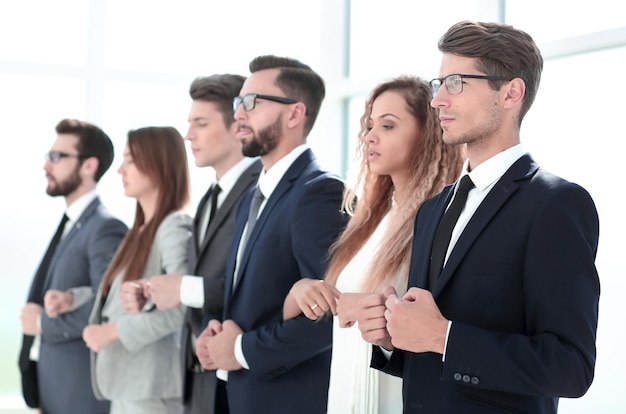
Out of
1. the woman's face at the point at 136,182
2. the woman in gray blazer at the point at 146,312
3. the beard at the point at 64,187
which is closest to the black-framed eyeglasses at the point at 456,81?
the woman in gray blazer at the point at 146,312

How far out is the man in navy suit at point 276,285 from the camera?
2.98 meters

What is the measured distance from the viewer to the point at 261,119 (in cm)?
350

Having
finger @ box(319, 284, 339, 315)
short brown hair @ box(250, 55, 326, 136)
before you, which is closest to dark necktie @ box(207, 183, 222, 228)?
short brown hair @ box(250, 55, 326, 136)

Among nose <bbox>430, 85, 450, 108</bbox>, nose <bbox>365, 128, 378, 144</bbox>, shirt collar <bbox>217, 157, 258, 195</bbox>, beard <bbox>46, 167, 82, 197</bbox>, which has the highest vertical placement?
nose <bbox>430, 85, 450, 108</bbox>

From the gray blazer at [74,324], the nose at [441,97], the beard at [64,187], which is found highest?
the nose at [441,97]

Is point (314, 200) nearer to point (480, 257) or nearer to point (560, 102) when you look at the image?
point (480, 257)

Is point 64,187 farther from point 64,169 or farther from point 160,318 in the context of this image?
point 160,318

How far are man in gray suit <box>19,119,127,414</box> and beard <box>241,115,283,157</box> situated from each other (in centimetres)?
145

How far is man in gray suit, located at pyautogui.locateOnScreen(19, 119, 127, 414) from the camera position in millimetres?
4492

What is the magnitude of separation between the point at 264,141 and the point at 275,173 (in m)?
0.14

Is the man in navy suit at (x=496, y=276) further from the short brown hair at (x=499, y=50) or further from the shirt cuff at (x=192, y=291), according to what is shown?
the shirt cuff at (x=192, y=291)

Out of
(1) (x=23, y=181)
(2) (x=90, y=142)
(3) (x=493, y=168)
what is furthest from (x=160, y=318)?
(1) (x=23, y=181)

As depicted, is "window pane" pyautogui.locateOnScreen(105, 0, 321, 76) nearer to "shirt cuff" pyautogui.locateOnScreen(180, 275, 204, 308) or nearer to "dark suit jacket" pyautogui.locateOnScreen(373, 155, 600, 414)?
"shirt cuff" pyautogui.locateOnScreen(180, 275, 204, 308)

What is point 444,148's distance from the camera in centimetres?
278
